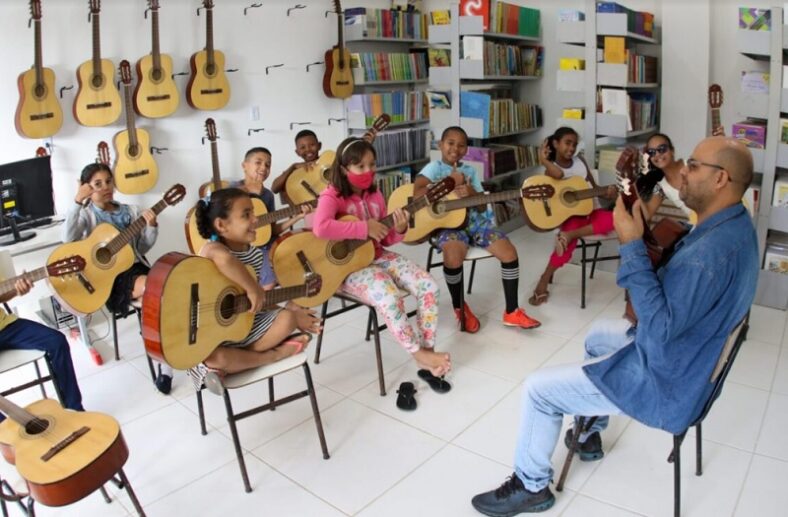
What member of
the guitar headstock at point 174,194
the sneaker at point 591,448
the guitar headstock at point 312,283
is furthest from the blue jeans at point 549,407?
the guitar headstock at point 174,194

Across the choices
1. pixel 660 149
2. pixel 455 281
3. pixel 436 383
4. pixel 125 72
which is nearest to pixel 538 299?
pixel 455 281

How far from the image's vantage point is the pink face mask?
272cm

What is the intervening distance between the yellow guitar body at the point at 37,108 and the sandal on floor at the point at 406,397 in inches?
100

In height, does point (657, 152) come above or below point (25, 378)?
above

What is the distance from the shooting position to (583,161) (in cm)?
382

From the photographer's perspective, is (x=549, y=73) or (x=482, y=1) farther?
(x=549, y=73)

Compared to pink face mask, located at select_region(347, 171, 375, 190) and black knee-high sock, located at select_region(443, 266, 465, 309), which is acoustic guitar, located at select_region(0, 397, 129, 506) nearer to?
pink face mask, located at select_region(347, 171, 375, 190)

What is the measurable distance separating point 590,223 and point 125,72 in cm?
297

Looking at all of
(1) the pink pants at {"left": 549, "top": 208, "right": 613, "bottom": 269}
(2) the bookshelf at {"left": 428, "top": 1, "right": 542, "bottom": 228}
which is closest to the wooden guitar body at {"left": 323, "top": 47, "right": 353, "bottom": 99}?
(2) the bookshelf at {"left": 428, "top": 1, "right": 542, "bottom": 228}

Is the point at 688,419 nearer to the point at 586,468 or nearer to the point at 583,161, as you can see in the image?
the point at 586,468

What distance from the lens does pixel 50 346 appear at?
94.6 inches

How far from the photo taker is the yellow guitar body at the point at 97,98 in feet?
11.9

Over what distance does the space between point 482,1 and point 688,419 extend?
343cm

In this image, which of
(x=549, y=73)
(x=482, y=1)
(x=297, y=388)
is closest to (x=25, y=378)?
(x=297, y=388)
